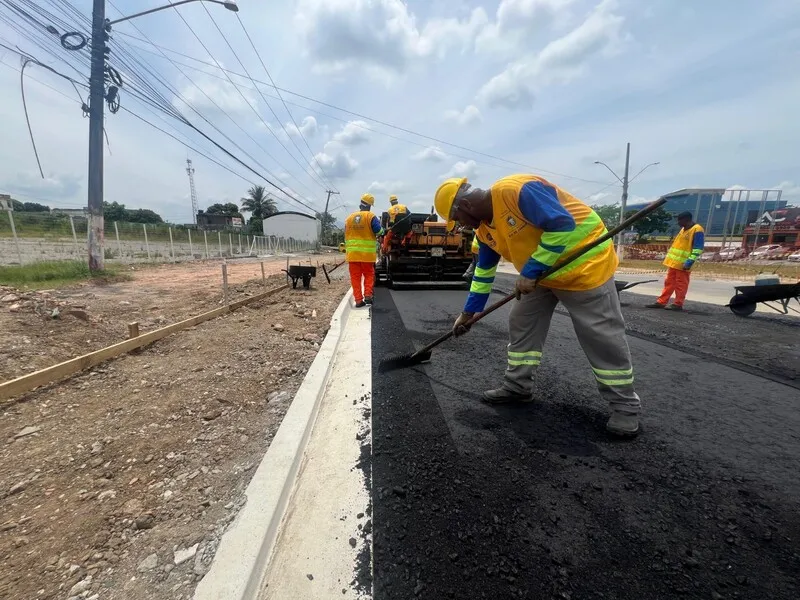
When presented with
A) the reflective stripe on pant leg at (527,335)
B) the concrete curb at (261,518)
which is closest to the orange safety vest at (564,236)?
the reflective stripe on pant leg at (527,335)

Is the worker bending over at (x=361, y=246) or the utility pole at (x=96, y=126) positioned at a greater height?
the utility pole at (x=96, y=126)

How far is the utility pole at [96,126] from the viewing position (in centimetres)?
1001

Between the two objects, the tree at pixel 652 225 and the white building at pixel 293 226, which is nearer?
the tree at pixel 652 225

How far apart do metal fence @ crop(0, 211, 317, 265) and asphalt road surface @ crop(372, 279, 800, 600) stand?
14.1 meters

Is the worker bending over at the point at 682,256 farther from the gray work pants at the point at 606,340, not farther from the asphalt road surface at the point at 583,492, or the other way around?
the gray work pants at the point at 606,340

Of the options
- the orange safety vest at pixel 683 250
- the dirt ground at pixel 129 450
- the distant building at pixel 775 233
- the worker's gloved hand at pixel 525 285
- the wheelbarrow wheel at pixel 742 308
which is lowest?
→ the dirt ground at pixel 129 450

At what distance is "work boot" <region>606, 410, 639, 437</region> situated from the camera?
2.12m

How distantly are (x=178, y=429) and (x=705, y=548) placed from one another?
8.98 feet

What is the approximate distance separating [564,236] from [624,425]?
45.6 inches

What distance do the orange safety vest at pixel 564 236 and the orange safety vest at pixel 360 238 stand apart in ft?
13.0

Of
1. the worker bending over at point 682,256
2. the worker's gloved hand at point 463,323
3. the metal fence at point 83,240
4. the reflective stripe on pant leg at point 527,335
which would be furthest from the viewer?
the metal fence at point 83,240

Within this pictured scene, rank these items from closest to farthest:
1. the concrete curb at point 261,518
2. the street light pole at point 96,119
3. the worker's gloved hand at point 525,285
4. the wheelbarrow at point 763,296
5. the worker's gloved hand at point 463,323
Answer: the concrete curb at point 261,518, the worker's gloved hand at point 525,285, the worker's gloved hand at point 463,323, the wheelbarrow at point 763,296, the street light pole at point 96,119

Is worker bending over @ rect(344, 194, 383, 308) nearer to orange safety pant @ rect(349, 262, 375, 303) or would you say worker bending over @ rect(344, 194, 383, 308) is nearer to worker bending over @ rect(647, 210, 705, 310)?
orange safety pant @ rect(349, 262, 375, 303)

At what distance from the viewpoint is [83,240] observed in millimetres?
13586
